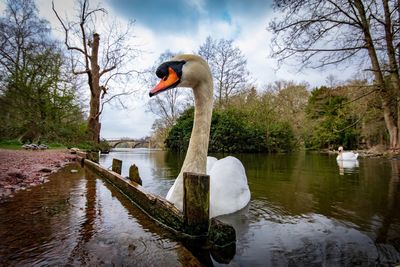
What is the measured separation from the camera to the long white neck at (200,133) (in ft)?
9.48

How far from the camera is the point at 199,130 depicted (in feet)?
10.2

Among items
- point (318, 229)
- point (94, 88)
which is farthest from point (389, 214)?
point (94, 88)

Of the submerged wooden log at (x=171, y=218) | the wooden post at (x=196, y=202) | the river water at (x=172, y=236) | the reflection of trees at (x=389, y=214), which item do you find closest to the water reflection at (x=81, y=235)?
the river water at (x=172, y=236)

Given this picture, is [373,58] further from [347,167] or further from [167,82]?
[167,82]

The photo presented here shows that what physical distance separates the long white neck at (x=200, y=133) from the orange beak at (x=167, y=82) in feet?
1.69

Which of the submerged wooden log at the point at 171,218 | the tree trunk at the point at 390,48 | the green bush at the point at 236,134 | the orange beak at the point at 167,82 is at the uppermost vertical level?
the tree trunk at the point at 390,48

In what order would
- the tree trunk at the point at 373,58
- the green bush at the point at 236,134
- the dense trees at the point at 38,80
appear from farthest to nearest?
the green bush at the point at 236,134, the dense trees at the point at 38,80, the tree trunk at the point at 373,58

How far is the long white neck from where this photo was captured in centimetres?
289

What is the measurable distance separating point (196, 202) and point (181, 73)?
1.44 m

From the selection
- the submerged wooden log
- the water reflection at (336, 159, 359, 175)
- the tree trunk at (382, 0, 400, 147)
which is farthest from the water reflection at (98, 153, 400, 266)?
the tree trunk at (382, 0, 400, 147)

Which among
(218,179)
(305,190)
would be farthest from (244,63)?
(218,179)

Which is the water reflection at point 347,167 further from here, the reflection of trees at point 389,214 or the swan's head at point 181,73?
the swan's head at point 181,73

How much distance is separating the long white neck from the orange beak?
1.69ft

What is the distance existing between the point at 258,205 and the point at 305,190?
1.84 m
